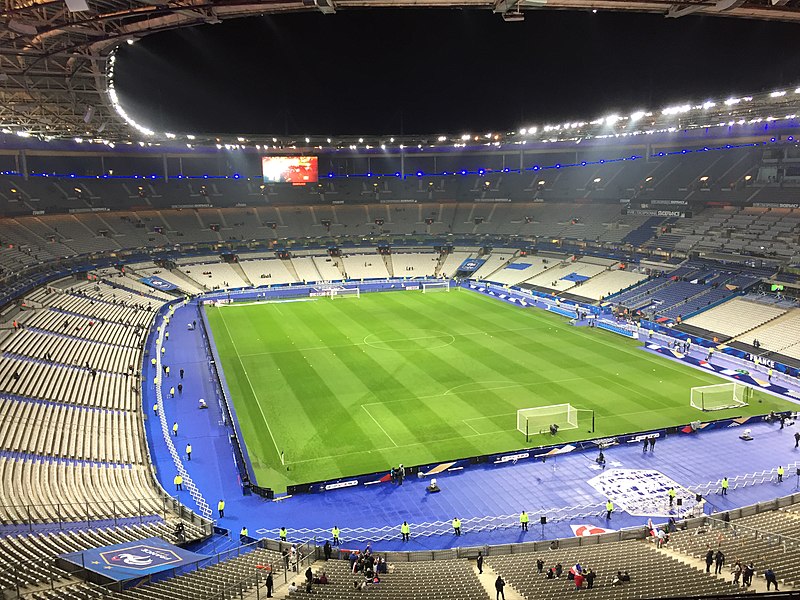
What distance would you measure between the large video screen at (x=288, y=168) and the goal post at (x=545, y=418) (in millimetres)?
50806

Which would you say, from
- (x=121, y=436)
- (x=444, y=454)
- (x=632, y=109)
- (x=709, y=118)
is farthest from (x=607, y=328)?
(x=121, y=436)

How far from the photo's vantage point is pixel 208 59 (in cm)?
4809

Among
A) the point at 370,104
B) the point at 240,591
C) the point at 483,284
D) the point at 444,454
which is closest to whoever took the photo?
the point at 240,591

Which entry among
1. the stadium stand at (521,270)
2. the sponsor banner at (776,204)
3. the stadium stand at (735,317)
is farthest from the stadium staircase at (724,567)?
the stadium stand at (521,270)

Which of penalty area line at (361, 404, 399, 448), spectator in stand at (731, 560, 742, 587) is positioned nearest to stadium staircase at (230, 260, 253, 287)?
penalty area line at (361, 404, 399, 448)

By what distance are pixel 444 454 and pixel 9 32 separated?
23320 millimetres

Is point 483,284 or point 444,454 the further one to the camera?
point 483,284

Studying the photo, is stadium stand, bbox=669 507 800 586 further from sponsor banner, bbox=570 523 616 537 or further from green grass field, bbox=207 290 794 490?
green grass field, bbox=207 290 794 490

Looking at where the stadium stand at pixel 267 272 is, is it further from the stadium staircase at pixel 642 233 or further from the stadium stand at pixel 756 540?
the stadium stand at pixel 756 540

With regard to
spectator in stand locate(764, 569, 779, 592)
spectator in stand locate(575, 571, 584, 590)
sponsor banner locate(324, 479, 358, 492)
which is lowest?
spectator in stand locate(575, 571, 584, 590)

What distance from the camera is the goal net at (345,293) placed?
225 ft

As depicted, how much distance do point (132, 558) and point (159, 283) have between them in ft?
185

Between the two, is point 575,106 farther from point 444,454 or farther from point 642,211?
point 444,454

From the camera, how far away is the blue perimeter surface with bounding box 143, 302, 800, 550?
2241 centimetres
